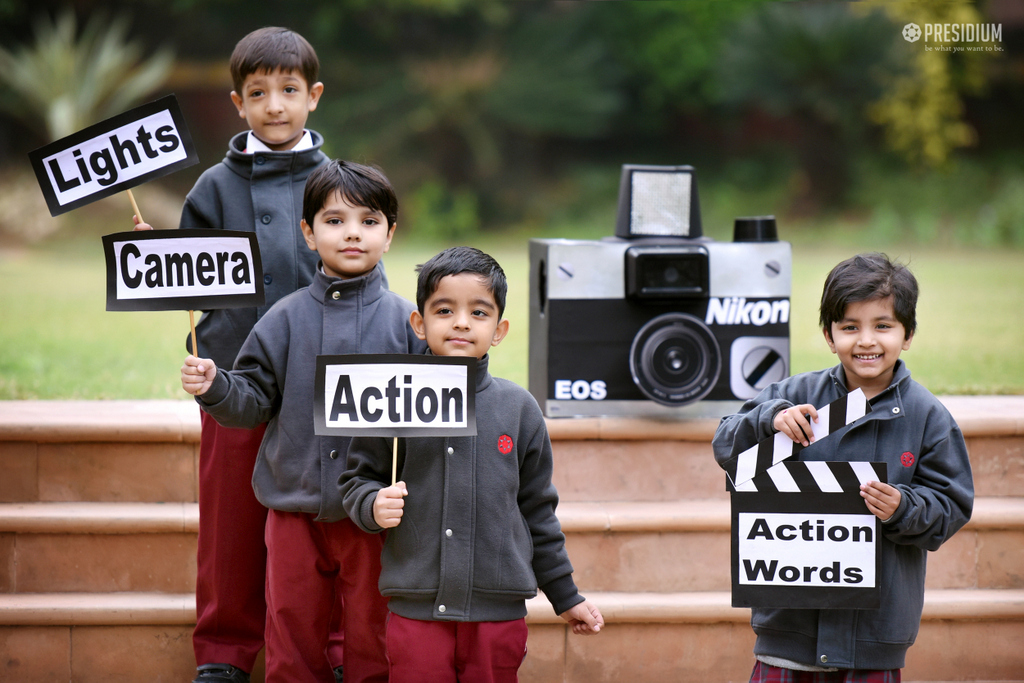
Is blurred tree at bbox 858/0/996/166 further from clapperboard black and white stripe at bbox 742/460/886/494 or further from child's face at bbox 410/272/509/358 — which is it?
child's face at bbox 410/272/509/358

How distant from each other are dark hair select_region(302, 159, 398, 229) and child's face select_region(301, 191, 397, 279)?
1cm

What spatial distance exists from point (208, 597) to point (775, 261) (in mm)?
1998

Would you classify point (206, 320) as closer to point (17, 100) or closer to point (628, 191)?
point (628, 191)

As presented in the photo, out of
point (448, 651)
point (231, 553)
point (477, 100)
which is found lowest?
point (448, 651)

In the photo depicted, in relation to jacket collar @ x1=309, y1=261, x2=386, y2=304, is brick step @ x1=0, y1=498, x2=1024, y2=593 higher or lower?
lower

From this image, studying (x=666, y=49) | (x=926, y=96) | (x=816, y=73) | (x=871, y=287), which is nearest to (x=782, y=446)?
(x=871, y=287)

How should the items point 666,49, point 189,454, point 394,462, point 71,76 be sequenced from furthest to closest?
point 666,49
point 71,76
point 189,454
point 394,462

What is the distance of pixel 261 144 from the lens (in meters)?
2.56

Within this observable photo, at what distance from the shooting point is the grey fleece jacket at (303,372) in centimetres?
219

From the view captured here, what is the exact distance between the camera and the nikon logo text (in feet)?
10.7

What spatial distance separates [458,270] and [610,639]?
132 cm

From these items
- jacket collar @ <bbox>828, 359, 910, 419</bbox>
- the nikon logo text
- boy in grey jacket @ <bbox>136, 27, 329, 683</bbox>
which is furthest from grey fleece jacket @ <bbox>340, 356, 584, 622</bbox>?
the nikon logo text

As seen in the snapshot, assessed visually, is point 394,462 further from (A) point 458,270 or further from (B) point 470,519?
(A) point 458,270

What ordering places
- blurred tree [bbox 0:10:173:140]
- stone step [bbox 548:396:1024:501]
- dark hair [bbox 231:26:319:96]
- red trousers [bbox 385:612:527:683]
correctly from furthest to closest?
blurred tree [bbox 0:10:173:140], stone step [bbox 548:396:1024:501], dark hair [bbox 231:26:319:96], red trousers [bbox 385:612:527:683]
